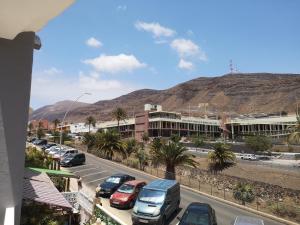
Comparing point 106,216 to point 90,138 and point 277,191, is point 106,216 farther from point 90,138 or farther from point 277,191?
point 90,138

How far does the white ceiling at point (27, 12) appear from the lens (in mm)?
4637

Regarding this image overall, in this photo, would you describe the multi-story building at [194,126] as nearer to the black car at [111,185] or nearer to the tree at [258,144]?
the tree at [258,144]

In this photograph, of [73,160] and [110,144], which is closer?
[73,160]

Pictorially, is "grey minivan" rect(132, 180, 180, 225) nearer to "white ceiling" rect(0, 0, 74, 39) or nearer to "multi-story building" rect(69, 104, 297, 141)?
"white ceiling" rect(0, 0, 74, 39)

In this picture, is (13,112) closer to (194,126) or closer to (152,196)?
(152,196)

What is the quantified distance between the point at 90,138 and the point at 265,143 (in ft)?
141

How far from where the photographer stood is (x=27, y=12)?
487 centimetres

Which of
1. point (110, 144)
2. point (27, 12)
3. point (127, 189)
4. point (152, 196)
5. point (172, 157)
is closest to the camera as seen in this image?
point (27, 12)

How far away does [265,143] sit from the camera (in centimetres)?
8262

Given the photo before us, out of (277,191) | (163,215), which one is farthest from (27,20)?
(277,191)

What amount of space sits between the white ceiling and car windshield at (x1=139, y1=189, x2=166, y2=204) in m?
15.0

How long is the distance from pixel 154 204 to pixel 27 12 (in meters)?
15.6

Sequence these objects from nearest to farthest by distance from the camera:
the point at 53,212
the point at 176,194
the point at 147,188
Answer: the point at 53,212 < the point at 147,188 < the point at 176,194

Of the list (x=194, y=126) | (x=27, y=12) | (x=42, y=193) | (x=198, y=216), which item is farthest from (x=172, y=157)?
(x=194, y=126)
